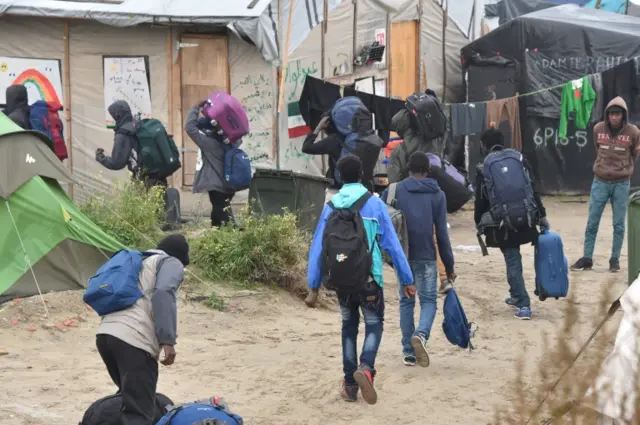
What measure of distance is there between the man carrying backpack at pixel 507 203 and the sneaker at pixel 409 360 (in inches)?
72.8

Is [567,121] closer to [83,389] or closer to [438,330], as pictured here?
[438,330]

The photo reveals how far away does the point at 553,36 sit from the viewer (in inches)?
744

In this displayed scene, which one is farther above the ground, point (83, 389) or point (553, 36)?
point (553, 36)

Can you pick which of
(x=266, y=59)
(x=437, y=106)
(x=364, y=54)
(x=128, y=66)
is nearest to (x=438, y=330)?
A: (x=437, y=106)

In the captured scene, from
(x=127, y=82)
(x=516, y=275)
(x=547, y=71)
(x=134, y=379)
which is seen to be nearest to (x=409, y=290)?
(x=516, y=275)

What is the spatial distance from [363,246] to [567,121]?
11903mm

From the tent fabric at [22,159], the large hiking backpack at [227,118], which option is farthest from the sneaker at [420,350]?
the large hiking backpack at [227,118]

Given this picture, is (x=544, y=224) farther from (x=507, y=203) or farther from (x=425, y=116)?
(x=425, y=116)

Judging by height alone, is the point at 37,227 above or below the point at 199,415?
above

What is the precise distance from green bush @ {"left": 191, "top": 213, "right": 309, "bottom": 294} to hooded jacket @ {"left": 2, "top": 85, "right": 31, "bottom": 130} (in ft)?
8.53

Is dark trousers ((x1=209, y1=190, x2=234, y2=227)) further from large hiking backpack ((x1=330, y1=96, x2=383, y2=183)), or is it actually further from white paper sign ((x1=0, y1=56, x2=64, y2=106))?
white paper sign ((x1=0, y1=56, x2=64, y2=106))

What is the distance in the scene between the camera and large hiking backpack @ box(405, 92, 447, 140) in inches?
421

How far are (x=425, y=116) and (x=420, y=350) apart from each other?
3.19 m

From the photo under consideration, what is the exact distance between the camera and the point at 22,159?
987cm
